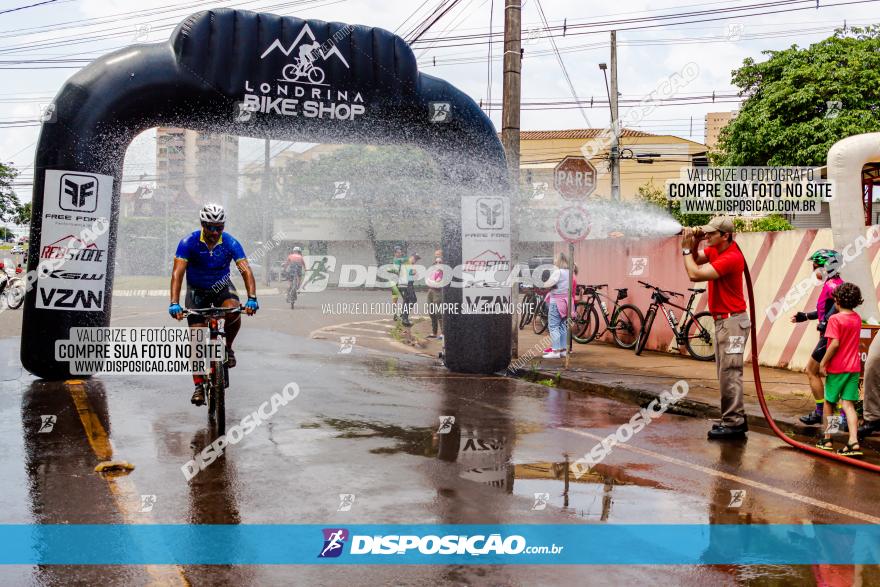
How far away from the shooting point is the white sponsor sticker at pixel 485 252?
12.5 meters

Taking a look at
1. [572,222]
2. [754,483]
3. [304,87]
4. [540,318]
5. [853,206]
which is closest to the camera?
[754,483]

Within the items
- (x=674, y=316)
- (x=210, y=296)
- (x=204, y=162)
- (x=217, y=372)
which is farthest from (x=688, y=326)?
(x=204, y=162)

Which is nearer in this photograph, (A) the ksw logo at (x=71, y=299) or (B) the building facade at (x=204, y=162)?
(A) the ksw logo at (x=71, y=299)

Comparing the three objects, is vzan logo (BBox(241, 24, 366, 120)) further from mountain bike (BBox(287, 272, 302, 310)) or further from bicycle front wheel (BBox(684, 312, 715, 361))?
mountain bike (BBox(287, 272, 302, 310))

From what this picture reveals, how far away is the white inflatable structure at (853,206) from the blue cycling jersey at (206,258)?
663 cm

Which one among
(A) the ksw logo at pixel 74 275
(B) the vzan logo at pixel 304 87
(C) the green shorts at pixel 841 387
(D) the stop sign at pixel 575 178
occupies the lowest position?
(C) the green shorts at pixel 841 387

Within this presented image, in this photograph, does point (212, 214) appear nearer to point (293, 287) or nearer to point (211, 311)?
point (211, 311)

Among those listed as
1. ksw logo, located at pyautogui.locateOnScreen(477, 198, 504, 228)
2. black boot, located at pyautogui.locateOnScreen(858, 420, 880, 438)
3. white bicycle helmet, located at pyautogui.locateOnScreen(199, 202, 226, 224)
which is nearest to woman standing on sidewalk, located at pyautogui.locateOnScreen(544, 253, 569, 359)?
ksw logo, located at pyautogui.locateOnScreen(477, 198, 504, 228)

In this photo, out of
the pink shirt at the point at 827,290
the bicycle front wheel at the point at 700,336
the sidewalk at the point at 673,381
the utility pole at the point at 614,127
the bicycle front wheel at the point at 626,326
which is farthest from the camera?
the utility pole at the point at 614,127

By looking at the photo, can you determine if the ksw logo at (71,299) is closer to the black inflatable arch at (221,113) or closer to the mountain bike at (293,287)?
the black inflatable arch at (221,113)

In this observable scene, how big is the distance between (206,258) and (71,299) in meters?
3.02

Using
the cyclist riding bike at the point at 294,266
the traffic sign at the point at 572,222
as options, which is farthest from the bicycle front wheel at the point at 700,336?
the cyclist riding bike at the point at 294,266

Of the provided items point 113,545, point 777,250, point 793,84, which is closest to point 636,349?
point 777,250

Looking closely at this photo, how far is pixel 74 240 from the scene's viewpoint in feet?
34.9
